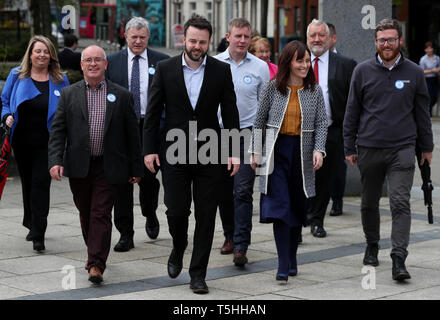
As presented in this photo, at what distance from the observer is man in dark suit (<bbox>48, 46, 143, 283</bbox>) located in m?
7.38

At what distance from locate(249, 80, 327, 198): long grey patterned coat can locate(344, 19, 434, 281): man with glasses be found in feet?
1.42

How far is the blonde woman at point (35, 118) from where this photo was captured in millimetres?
8680

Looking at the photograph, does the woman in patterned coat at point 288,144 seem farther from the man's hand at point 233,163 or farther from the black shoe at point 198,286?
the black shoe at point 198,286

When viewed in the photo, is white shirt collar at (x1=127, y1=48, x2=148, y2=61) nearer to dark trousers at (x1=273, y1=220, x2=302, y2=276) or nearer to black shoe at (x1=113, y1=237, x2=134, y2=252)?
black shoe at (x1=113, y1=237, x2=134, y2=252)

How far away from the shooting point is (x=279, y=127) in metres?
7.34

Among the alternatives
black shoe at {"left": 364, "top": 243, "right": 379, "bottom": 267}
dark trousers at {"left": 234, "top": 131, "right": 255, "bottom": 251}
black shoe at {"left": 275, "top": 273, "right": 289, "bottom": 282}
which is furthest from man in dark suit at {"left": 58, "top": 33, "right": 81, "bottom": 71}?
black shoe at {"left": 275, "top": 273, "right": 289, "bottom": 282}

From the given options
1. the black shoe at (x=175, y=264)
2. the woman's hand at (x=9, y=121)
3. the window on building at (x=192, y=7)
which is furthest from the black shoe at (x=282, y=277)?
the window on building at (x=192, y=7)

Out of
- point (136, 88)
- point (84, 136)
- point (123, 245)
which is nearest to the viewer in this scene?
point (84, 136)


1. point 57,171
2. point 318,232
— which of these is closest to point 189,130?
point 57,171

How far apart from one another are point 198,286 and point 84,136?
4.85ft

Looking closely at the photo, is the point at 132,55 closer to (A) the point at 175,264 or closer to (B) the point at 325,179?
(B) the point at 325,179

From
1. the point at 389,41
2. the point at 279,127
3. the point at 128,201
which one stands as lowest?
the point at 128,201

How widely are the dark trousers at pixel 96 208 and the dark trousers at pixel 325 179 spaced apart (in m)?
2.67
